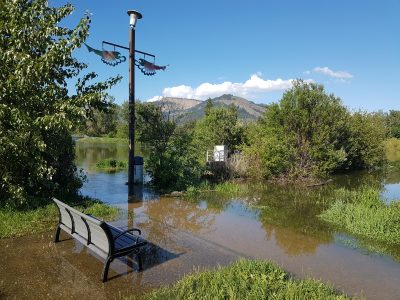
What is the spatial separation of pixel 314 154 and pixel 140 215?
1050cm

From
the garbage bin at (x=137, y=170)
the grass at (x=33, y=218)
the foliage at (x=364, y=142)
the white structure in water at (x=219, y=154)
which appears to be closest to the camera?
the grass at (x=33, y=218)

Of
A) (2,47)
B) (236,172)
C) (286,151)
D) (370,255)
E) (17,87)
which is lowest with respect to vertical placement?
(370,255)

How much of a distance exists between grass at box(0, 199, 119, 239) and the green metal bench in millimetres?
1428

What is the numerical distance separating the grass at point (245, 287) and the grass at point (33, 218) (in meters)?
3.92

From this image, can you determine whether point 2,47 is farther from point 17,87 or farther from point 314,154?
point 314,154

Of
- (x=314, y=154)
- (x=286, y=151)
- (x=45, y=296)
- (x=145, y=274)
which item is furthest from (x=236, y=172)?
(x=45, y=296)

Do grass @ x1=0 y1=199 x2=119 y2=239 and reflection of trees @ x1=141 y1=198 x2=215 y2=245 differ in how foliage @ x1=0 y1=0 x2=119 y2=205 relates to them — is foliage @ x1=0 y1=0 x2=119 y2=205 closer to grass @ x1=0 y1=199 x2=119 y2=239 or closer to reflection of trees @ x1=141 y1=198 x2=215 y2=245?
grass @ x1=0 y1=199 x2=119 y2=239

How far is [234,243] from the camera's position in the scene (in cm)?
755

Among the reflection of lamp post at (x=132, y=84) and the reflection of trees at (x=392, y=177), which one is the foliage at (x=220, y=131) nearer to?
the reflection of trees at (x=392, y=177)

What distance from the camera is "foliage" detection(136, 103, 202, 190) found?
521 inches

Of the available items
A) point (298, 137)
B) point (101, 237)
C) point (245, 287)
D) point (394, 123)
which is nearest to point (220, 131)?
point (298, 137)

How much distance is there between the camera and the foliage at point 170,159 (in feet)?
43.4

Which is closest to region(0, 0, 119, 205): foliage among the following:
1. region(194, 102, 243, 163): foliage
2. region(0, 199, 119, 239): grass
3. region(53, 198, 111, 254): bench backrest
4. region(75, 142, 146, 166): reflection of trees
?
region(0, 199, 119, 239): grass

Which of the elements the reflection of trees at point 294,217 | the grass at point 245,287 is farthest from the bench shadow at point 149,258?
the reflection of trees at point 294,217
